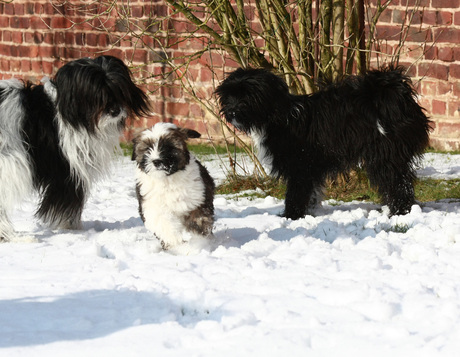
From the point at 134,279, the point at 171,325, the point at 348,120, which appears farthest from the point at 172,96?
the point at 171,325

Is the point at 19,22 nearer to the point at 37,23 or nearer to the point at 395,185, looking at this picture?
the point at 37,23

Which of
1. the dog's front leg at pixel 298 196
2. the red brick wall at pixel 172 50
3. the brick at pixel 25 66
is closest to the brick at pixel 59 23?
the red brick wall at pixel 172 50

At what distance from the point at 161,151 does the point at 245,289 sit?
1041 millimetres

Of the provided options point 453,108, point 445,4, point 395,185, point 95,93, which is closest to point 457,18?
point 445,4

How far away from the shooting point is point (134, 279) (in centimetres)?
463

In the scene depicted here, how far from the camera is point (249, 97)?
5969mm

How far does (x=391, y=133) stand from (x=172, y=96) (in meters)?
4.79

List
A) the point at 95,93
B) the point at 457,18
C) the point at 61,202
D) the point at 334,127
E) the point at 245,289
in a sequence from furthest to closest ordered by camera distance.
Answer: the point at 457,18 < the point at 334,127 < the point at 61,202 < the point at 95,93 < the point at 245,289

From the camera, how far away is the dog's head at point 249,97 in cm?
596

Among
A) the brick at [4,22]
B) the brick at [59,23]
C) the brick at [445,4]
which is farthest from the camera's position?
the brick at [4,22]

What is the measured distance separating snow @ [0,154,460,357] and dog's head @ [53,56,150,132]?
899 mm

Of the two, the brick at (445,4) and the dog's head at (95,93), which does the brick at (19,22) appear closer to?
the brick at (445,4)

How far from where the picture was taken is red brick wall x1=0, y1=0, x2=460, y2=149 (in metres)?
8.49

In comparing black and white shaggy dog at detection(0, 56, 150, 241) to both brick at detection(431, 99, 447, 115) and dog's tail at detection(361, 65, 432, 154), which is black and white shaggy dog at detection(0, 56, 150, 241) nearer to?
dog's tail at detection(361, 65, 432, 154)
